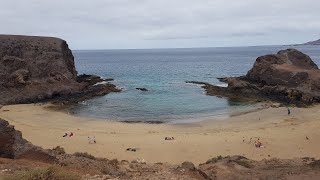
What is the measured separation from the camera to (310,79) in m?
52.7

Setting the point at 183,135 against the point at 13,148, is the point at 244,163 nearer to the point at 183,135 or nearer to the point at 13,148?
the point at 13,148

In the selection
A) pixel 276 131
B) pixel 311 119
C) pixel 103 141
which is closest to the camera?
pixel 103 141

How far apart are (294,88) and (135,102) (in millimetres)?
22382

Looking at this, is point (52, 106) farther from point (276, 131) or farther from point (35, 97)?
point (276, 131)

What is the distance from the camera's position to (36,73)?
56.1 m

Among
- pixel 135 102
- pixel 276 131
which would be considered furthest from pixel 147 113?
pixel 276 131

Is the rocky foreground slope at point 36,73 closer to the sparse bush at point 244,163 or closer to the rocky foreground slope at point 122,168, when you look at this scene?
the rocky foreground slope at point 122,168

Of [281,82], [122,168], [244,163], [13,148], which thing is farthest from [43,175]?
[281,82]

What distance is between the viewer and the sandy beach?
26.6m

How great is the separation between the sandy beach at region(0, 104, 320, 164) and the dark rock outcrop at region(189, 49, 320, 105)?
5756 mm

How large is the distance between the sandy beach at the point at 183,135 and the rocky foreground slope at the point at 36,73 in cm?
679

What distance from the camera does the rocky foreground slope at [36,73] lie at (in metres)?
52.3

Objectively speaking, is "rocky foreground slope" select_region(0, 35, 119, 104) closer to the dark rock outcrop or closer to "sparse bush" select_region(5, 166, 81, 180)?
the dark rock outcrop

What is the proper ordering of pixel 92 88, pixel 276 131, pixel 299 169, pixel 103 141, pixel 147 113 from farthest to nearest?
1. pixel 92 88
2. pixel 147 113
3. pixel 276 131
4. pixel 103 141
5. pixel 299 169
